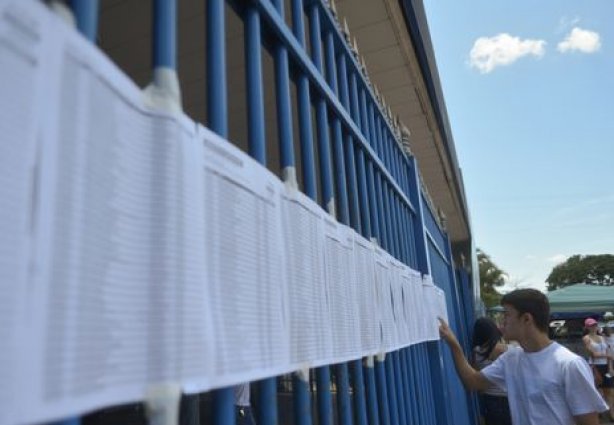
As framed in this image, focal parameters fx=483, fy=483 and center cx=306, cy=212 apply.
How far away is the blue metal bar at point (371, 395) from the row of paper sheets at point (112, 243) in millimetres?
620

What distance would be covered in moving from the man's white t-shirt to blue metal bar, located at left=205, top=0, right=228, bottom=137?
196cm

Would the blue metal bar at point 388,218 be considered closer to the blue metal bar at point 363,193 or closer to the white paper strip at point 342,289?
the blue metal bar at point 363,193

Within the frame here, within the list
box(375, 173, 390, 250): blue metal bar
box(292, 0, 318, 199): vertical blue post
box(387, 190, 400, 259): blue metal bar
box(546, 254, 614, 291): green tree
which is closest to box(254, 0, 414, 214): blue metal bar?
box(292, 0, 318, 199): vertical blue post

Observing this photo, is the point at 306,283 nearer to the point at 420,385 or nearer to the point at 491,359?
the point at 420,385

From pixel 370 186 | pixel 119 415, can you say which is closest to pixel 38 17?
pixel 370 186

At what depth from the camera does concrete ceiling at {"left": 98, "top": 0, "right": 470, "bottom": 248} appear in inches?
99.2

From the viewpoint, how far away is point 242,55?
305 centimetres

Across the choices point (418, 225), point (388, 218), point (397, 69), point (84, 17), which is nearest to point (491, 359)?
point (418, 225)

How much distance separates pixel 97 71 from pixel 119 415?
8.96 meters

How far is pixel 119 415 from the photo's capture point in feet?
26.6

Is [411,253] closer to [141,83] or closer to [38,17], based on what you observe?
[38,17]

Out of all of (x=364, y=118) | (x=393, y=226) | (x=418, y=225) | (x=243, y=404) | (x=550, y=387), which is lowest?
(x=243, y=404)

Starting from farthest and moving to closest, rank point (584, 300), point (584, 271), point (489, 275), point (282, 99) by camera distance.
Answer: point (584, 271), point (489, 275), point (584, 300), point (282, 99)

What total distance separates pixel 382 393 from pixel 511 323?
125 centimetres
